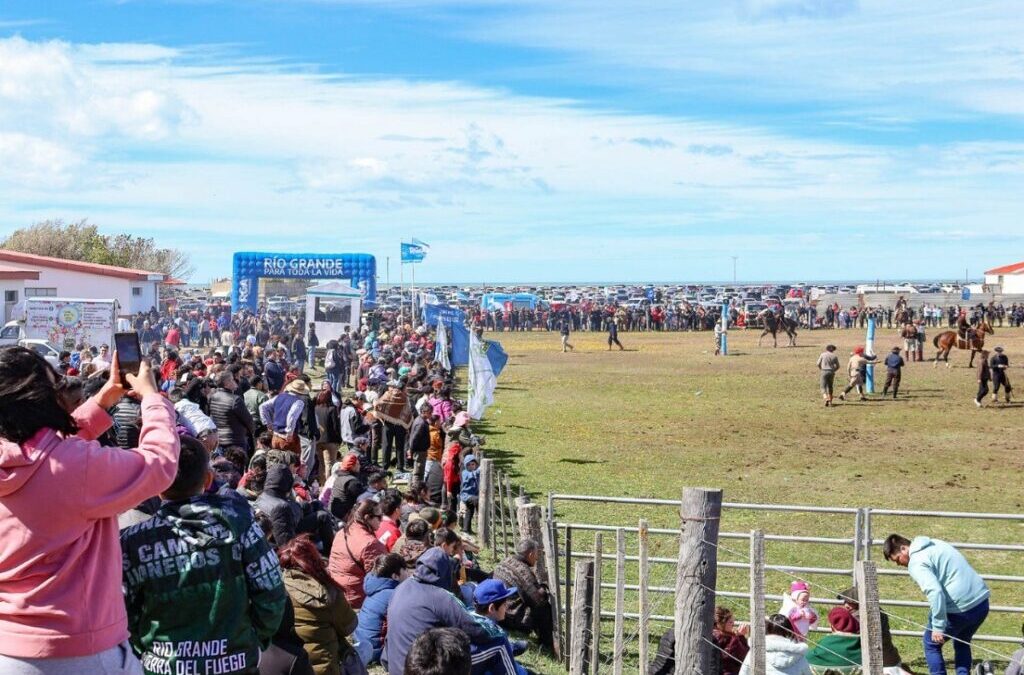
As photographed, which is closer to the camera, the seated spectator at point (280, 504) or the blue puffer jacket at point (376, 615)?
the blue puffer jacket at point (376, 615)

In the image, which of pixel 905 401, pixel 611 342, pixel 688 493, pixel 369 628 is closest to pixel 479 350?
pixel 905 401

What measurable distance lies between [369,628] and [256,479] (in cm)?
203

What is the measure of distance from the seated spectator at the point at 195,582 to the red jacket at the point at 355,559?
4934 mm

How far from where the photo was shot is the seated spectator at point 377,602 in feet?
25.9

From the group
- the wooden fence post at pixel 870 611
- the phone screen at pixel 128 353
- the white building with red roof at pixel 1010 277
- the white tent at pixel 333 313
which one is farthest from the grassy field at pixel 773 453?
the white building with red roof at pixel 1010 277

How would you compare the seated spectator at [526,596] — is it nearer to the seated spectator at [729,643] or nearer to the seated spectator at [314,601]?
the seated spectator at [729,643]

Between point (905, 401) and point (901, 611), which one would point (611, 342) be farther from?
point (901, 611)

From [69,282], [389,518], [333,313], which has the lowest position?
[389,518]

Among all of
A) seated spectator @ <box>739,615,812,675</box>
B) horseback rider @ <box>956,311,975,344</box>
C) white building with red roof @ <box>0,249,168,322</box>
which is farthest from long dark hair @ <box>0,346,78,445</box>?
white building with red roof @ <box>0,249,168,322</box>

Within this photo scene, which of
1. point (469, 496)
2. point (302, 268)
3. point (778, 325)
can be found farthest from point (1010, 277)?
point (469, 496)

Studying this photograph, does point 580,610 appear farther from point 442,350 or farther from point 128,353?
point 442,350

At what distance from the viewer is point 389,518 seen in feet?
32.6

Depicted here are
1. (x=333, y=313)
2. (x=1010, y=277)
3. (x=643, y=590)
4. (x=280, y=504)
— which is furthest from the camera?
(x=1010, y=277)

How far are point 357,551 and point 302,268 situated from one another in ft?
113
